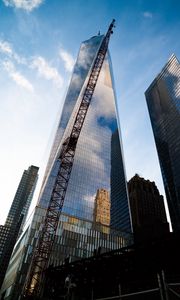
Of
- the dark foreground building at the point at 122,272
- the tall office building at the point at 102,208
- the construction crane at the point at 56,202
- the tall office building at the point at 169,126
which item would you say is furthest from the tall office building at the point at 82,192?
the dark foreground building at the point at 122,272

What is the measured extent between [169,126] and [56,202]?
4590 inches

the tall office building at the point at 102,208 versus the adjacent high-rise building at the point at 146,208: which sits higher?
the adjacent high-rise building at the point at 146,208

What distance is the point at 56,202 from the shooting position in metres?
40.8

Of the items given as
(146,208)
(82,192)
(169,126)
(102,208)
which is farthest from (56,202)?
(146,208)

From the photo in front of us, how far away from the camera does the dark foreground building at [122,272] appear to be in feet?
53.7

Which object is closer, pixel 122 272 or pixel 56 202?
pixel 122 272

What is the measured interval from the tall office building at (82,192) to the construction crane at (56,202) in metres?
18.5

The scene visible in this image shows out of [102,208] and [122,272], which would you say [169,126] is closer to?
[102,208]

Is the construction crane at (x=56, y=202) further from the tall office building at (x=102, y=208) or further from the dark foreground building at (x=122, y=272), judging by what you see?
the tall office building at (x=102, y=208)

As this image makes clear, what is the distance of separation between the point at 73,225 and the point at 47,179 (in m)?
18.9

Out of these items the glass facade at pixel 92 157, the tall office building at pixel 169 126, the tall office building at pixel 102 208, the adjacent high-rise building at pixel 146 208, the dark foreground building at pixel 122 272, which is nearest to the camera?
the dark foreground building at pixel 122 272

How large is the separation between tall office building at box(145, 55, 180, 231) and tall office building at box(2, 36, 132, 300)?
104ft

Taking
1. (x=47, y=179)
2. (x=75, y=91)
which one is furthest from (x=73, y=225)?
(x=75, y=91)

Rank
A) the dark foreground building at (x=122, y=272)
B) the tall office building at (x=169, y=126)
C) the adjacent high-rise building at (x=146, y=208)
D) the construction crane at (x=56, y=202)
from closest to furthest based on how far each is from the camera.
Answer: the dark foreground building at (x=122, y=272) < the construction crane at (x=56, y=202) < the tall office building at (x=169, y=126) < the adjacent high-rise building at (x=146, y=208)
